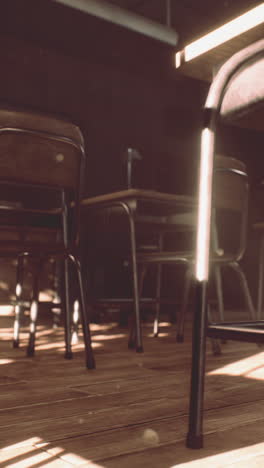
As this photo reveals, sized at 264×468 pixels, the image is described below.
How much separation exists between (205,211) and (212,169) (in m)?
0.08

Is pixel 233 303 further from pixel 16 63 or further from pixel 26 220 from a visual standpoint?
pixel 26 220

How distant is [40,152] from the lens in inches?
71.2

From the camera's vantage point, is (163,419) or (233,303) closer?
(163,419)

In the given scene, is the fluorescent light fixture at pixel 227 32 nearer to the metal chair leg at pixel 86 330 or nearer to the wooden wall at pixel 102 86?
the metal chair leg at pixel 86 330

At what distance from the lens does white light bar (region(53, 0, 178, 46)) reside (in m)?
5.54

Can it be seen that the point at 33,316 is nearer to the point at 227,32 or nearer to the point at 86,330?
the point at 86,330

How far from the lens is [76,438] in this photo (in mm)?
969

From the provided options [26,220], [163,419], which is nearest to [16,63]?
[26,220]

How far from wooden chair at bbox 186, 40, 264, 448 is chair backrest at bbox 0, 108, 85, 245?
98 centimetres

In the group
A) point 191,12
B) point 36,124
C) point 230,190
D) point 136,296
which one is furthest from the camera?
point 191,12

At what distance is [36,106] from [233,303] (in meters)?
3.35

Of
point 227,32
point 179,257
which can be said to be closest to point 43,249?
point 179,257

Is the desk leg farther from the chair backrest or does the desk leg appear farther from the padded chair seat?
the padded chair seat

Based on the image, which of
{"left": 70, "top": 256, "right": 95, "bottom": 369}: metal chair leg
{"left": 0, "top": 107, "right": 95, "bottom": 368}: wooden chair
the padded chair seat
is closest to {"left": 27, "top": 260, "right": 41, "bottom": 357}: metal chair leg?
{"left": 0, "top": 107, "right": 95, "bottom": 368}: wooden chair
